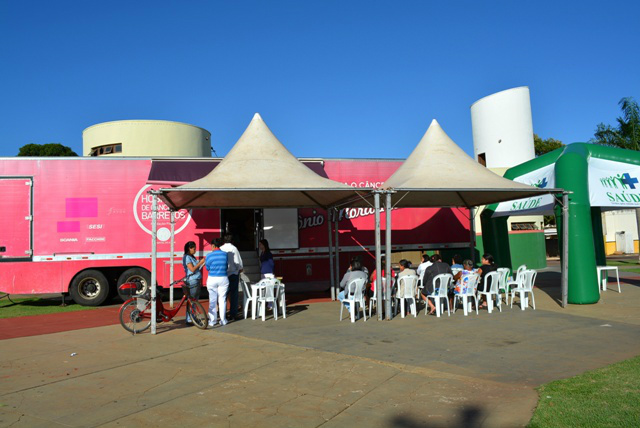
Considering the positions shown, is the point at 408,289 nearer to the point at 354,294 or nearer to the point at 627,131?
the point at 354,294

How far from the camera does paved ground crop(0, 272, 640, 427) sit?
15.0 feet

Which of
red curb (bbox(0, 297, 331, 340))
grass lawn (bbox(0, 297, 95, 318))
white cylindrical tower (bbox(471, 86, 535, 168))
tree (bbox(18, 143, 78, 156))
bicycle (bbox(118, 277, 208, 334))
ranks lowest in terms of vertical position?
red curb (bbox(0, 297, 331, 340))

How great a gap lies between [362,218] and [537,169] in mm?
4574

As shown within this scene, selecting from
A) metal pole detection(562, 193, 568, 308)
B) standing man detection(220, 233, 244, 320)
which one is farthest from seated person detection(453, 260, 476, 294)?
standing man detection(220, 233, 244, 320)

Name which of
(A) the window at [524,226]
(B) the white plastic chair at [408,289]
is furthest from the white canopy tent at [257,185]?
(A) the window at [524,226]

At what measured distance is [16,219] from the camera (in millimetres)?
12227

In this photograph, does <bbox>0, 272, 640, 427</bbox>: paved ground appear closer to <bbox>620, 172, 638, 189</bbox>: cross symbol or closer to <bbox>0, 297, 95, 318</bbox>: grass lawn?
<bbox>620, 172, 638, 189</bbox>: cross symbol

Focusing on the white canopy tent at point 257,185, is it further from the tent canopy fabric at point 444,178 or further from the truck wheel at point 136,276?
the truck wheel at point 136,276

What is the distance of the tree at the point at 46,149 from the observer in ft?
144

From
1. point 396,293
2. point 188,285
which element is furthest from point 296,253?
point 188,285

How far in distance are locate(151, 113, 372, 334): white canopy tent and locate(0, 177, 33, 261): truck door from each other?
3.73 m

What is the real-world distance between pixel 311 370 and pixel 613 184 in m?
8.83

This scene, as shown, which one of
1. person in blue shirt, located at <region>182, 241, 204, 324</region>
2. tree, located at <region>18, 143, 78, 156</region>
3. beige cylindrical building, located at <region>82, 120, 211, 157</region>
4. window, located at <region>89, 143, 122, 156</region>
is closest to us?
person in blue shirt, located at <region>182, 241, 204, 324</region>

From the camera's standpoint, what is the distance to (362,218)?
14.3 metres
